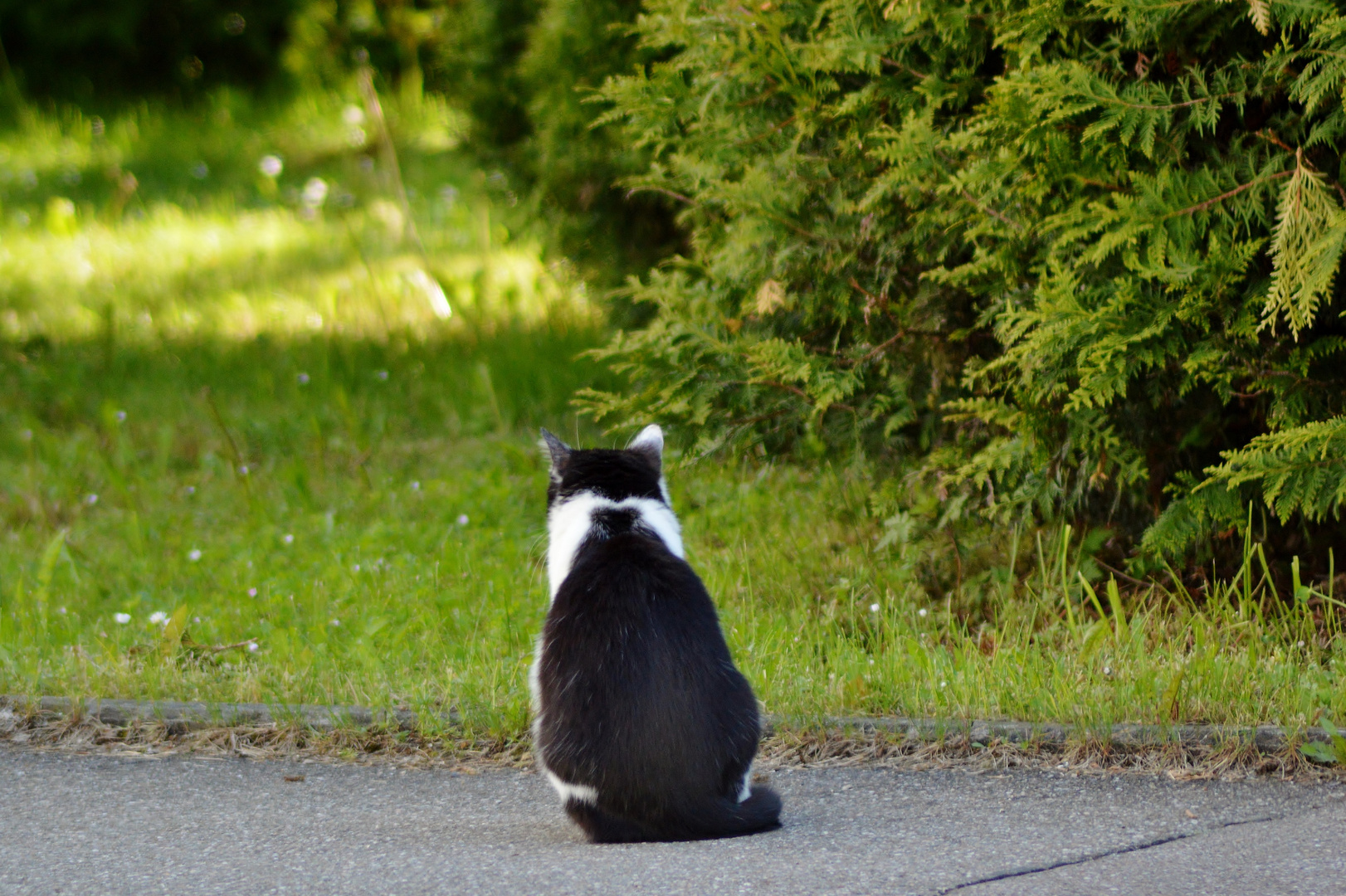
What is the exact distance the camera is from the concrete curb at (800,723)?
3.62 metres

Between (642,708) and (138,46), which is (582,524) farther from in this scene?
(138,46)

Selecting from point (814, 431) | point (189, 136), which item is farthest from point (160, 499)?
point (189, 136)

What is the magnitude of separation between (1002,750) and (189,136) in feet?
36.7

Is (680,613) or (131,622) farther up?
(680,613)

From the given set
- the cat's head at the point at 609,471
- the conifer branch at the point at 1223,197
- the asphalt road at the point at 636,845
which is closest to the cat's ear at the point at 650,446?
the cat's head at the point at 609,471

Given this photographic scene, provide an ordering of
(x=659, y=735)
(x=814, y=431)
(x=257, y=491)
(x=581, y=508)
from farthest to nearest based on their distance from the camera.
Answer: (x=257, y=491)
(x=814, y=431)
(x=581, y=508)
(x=659, y=735)

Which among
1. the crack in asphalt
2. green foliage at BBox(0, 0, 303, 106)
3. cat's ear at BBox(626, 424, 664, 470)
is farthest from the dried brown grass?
green foliage at BBox(0, 0, 303, 106)

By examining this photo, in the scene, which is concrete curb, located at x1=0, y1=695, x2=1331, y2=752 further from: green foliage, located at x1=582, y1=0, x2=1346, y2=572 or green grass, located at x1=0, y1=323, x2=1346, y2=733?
green foliage, located at x1=582, y1=0, x2=1346, y2=572

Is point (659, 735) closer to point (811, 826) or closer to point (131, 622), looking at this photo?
point (811, 826)

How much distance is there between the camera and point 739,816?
3223mm

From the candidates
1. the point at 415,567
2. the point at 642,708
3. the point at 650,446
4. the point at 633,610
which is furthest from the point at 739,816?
the point at 415,567

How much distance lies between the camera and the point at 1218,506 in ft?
13.5

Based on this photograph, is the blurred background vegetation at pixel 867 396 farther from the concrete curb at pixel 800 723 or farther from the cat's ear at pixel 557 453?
the cat's ear at pixel 557 453

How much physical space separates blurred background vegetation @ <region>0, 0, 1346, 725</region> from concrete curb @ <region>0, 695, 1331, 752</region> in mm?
76
